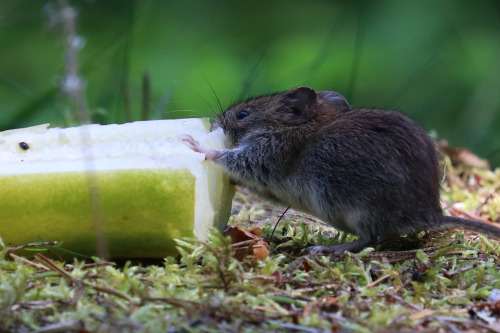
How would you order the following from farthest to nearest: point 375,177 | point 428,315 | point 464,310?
point 375,177, point 464,310, point 428,315

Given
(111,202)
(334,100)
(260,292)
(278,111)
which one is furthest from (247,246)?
(334,100)

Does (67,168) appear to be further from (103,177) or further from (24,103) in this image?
(24,103)

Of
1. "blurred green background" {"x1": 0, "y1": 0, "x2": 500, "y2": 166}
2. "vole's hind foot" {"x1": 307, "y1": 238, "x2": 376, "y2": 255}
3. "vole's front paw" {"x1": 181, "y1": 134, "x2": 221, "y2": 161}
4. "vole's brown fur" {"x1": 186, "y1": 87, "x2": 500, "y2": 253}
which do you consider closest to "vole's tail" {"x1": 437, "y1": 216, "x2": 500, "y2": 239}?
"vole's brown fur" {"x1": 186, "y1": 87, "x2": 500, "y2": 253}

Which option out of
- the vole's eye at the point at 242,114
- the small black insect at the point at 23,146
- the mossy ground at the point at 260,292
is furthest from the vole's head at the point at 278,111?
the small black insect at the point at 23,146

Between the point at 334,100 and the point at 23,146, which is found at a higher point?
the point at 334,100

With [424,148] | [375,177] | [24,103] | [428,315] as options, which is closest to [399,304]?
[428,315]

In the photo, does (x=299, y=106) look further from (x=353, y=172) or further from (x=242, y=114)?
(x=353, y=172)

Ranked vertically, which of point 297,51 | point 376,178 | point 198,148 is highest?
point 297,51

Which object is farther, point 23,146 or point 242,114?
point 242,114
